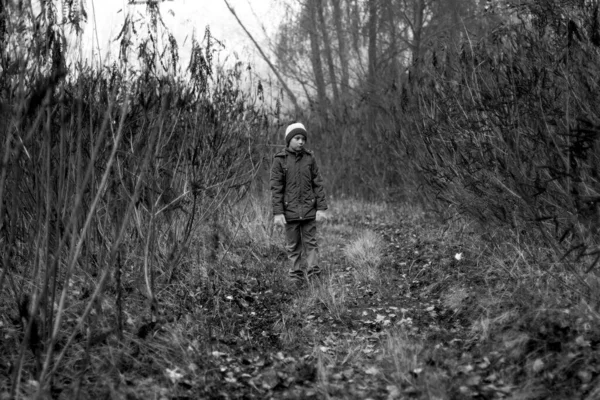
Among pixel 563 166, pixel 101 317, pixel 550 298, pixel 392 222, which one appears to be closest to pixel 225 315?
pixel 101 317

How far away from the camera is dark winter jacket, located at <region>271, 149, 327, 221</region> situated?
5.57 metres

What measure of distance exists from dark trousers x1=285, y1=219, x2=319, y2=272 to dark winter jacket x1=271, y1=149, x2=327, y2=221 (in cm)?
10

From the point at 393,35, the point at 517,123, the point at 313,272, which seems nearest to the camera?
the point at 517,123

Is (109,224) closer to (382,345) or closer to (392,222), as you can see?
(382,345)

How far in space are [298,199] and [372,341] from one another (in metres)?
1.94

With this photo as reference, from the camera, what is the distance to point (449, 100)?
551 centimetres

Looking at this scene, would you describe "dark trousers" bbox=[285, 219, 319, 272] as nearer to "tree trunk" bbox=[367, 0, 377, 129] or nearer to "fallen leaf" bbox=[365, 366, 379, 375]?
"fallen leaf" bbox=[365, 366, 379, 375]

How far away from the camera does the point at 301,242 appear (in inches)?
225

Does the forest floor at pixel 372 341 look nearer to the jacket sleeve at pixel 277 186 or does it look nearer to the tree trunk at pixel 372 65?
the jacket sleeve at pixel 277 186

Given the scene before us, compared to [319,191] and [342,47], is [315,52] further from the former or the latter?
[319,191]

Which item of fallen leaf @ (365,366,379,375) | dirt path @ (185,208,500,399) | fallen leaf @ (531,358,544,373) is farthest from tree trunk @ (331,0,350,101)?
fallen leaf @ (531,358,544,373)

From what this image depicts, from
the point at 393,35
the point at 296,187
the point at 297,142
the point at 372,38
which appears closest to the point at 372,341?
the point at 296,187

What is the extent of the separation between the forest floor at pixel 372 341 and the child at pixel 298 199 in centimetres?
28

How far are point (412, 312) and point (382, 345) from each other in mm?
872
